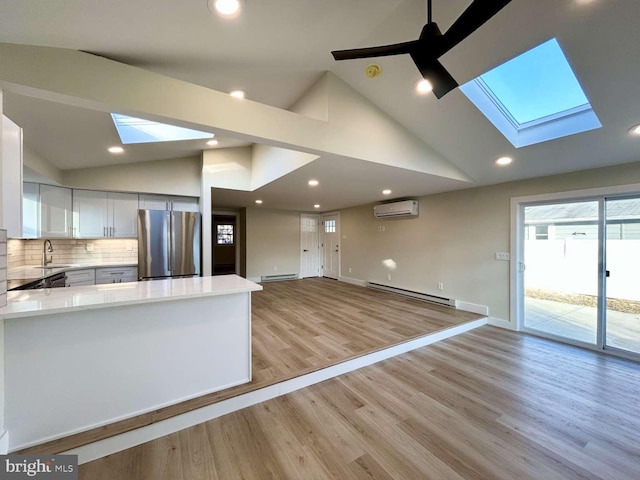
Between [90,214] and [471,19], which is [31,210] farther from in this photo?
[471,19]

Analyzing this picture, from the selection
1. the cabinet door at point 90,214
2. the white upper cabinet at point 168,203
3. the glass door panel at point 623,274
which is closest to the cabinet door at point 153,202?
the white upper cabinet at point 168,203

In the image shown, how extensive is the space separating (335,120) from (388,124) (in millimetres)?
796

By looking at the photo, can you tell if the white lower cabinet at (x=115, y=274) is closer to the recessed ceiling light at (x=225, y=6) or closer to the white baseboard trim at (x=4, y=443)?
the white baseboard trim at (x=4, y=443)

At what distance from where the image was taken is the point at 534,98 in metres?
2.66

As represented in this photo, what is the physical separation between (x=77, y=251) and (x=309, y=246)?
17.7 feet

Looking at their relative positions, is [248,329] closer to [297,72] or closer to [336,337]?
[336,337]

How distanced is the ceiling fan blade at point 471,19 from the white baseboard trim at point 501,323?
13.4ft

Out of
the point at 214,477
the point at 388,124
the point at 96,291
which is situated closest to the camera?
the point at 214,477

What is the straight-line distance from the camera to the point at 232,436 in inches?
69.0

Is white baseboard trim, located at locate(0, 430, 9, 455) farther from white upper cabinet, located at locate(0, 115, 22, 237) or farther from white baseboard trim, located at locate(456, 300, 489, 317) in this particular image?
white baseboard trim, located at locate(456, 300, 489, 317)

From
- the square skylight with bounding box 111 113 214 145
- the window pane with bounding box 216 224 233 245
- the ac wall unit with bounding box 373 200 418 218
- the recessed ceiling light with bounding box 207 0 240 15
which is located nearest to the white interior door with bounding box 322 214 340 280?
the ac wall unit with bounding box 373 200 418 218

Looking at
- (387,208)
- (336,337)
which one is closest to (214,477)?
(336,337)

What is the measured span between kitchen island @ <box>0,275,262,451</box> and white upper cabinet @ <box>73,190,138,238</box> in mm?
2609

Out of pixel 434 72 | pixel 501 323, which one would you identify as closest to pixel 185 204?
pixel 434 72
